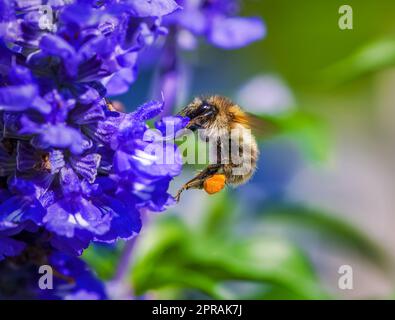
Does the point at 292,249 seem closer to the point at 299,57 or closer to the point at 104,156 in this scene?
the point at 104,156

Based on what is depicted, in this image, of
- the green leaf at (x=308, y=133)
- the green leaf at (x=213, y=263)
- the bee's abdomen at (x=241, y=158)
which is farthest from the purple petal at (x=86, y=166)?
the green leaf at (x=308, y=133)

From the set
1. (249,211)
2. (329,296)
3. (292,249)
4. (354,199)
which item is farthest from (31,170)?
(354,199)

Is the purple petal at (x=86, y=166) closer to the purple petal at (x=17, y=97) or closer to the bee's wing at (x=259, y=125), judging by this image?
the purple petal at (x=17, y=97)

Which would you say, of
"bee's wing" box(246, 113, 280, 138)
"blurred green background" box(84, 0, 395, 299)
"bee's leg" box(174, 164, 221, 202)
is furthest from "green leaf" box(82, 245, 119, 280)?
"bee's wing" box(246, 113, 280, 138)

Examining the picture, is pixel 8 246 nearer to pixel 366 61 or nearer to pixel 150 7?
pixel 150 7

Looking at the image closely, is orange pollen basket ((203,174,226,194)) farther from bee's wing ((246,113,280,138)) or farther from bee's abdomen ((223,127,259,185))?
bee's wing ((246,113,280,138))

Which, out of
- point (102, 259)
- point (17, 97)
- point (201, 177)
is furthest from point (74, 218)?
point (102, 259)
